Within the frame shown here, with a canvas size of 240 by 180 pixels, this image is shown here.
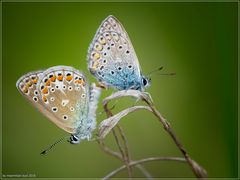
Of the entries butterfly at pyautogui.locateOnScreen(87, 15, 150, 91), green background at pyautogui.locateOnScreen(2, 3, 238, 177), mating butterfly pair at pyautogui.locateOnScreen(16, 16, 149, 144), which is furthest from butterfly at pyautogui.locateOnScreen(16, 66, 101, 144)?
green background at pyautogui.locateOnScreen(2, 3, 238, 177)

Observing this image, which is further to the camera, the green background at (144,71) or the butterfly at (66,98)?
the green background at (144,71)

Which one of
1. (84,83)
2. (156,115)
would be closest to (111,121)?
(156,115)

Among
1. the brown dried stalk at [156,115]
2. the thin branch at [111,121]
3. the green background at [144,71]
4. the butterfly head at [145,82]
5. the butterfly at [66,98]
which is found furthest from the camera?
the green background at [144,71]

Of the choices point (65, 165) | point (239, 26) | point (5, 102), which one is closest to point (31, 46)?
Answer: point (5, 102)

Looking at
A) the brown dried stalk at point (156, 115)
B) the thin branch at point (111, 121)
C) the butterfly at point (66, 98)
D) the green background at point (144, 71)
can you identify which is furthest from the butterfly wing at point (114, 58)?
the thin branch at point (111, 121)

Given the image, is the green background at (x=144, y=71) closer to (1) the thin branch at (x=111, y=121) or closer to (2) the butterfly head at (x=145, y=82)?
(2) the butterfly head at (x=145, y=82)

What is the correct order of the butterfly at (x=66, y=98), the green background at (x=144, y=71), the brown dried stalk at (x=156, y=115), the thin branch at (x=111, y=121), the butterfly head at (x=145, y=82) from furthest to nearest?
the green background at (x=144, y=71) → the butterfly head at (x=145, y=82) → the butterfly at (x=66, y=98) → the thin branch at (x=111, y=121) → the brown dried stalk at (x=156, y=115)

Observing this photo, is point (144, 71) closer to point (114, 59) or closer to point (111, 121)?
point (114, 59)

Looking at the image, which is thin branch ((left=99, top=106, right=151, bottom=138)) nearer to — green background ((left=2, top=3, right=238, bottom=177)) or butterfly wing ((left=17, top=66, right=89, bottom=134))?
butterfly wing ((left=17, top=66, right=89, bottom=134))
